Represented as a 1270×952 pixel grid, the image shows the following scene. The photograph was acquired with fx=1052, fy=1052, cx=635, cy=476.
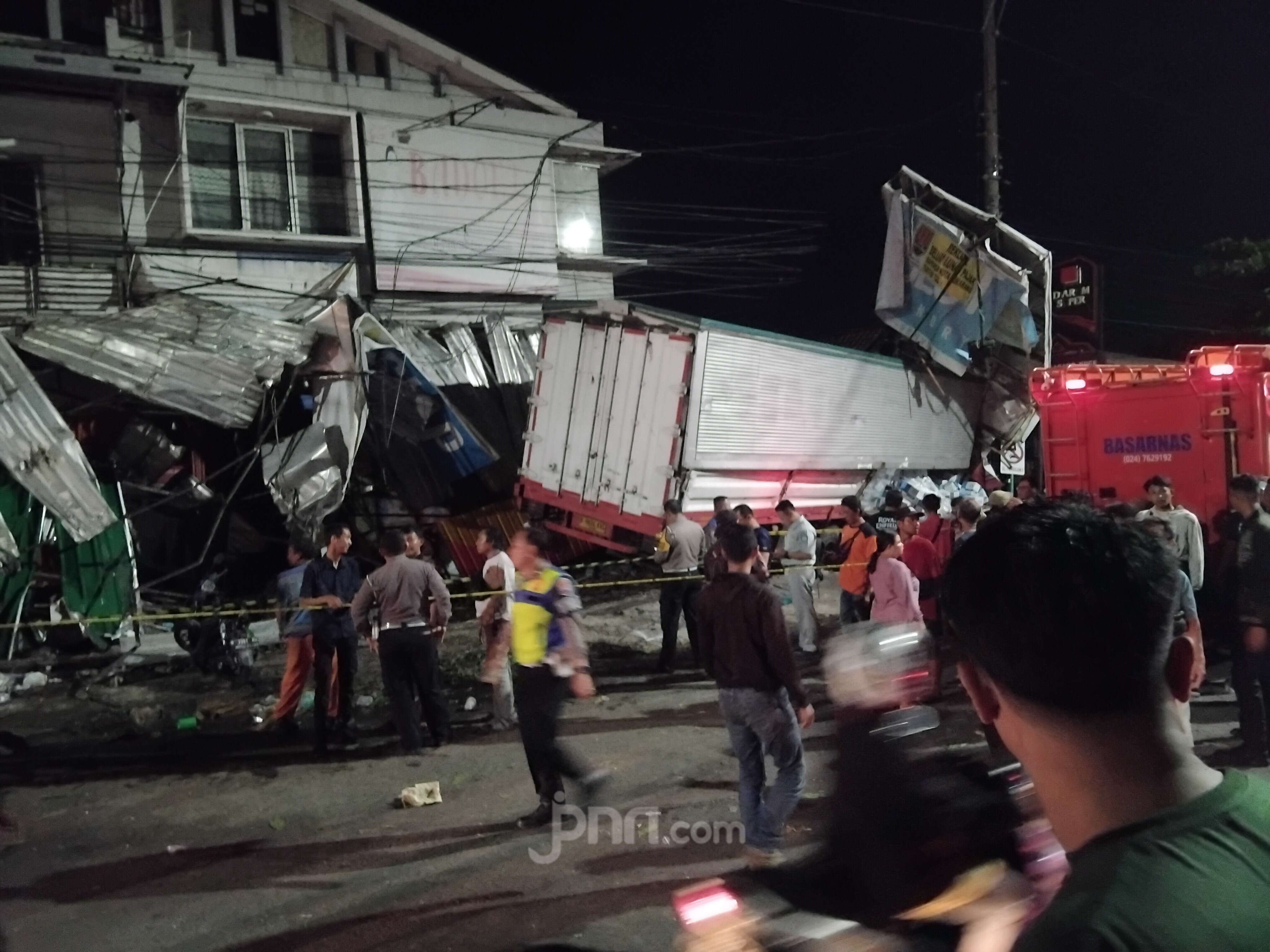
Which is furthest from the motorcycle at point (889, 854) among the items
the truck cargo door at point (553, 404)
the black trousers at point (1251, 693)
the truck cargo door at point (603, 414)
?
the truck cargo door at point (553, 404)

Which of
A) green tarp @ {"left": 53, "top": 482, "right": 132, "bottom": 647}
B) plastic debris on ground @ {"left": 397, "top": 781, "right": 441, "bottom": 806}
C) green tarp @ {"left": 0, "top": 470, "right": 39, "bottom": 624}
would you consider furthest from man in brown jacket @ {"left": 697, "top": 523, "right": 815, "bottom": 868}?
green tarp @ {"left": 0, "top": 470, "right": 39, "bottom": 624}

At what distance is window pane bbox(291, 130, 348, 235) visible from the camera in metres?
18.0

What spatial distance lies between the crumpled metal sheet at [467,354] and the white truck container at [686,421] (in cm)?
276

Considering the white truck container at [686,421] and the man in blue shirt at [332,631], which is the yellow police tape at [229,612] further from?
the white truck container at [686,421]

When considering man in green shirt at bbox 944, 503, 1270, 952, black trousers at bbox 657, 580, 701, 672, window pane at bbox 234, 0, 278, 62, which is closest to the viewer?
man in green shirt at bbox 944, 503, 1270, 952

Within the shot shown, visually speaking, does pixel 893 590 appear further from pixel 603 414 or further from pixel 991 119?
pixel 991 119

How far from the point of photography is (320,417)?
13727 mm

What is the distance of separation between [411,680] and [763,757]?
3.92 metres

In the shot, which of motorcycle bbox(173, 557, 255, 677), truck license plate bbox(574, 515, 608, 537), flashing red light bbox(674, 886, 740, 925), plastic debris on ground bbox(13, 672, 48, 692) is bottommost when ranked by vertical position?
plastic debris on ground bbox(13, 672, 48, 692)

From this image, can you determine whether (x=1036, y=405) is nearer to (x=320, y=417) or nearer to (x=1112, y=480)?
(x=1112, y=480)

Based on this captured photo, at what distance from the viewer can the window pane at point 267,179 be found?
17547 mm

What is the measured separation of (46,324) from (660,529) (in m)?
7.89

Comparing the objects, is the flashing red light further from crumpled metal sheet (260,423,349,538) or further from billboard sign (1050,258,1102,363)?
billboard sign (1050,258,1102,363)
